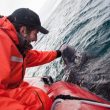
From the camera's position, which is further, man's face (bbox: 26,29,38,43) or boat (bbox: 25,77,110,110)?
man's face (bbox: 26,29,38,43)

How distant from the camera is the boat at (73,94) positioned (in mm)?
4098

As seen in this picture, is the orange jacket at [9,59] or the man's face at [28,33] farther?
the man's face at [28,33]

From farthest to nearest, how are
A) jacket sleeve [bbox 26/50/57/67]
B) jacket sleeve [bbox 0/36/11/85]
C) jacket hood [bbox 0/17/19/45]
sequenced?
jacket sleeve [bbox 26/50/57/67] < jacket hood [bbox 0/17/19/45] < jacket sleeve [bbox 0/36/11/85]

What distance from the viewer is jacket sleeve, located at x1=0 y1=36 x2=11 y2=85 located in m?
3.49

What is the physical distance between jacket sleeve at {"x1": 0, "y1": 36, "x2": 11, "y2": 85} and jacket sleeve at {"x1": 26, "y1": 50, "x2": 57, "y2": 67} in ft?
7.15

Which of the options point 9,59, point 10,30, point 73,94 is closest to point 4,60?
point 9,59

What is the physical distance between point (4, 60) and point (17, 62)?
0.71 meters

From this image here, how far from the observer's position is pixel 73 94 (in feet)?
16.6

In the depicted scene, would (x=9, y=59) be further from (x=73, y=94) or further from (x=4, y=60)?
(x=73, y=94)

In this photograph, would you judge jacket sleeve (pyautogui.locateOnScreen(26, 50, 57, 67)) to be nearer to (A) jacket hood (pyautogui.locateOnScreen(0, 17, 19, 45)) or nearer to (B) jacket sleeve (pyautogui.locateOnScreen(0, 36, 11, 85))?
(A) jacket hood (pyautogui.locateOnScreen(0, 17, 19, 45))

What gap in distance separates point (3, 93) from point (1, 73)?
26 centimetres

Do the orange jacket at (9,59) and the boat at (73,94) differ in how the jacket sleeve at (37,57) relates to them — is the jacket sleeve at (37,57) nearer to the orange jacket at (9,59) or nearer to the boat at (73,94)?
the boat at (73,94)

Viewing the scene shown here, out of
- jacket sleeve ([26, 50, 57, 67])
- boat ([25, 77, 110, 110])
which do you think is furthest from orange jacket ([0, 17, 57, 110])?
jacket sleeve ([26, 50, 57, 67])

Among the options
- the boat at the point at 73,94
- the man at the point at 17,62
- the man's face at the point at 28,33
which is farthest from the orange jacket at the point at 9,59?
the boat at the point at 73,94
